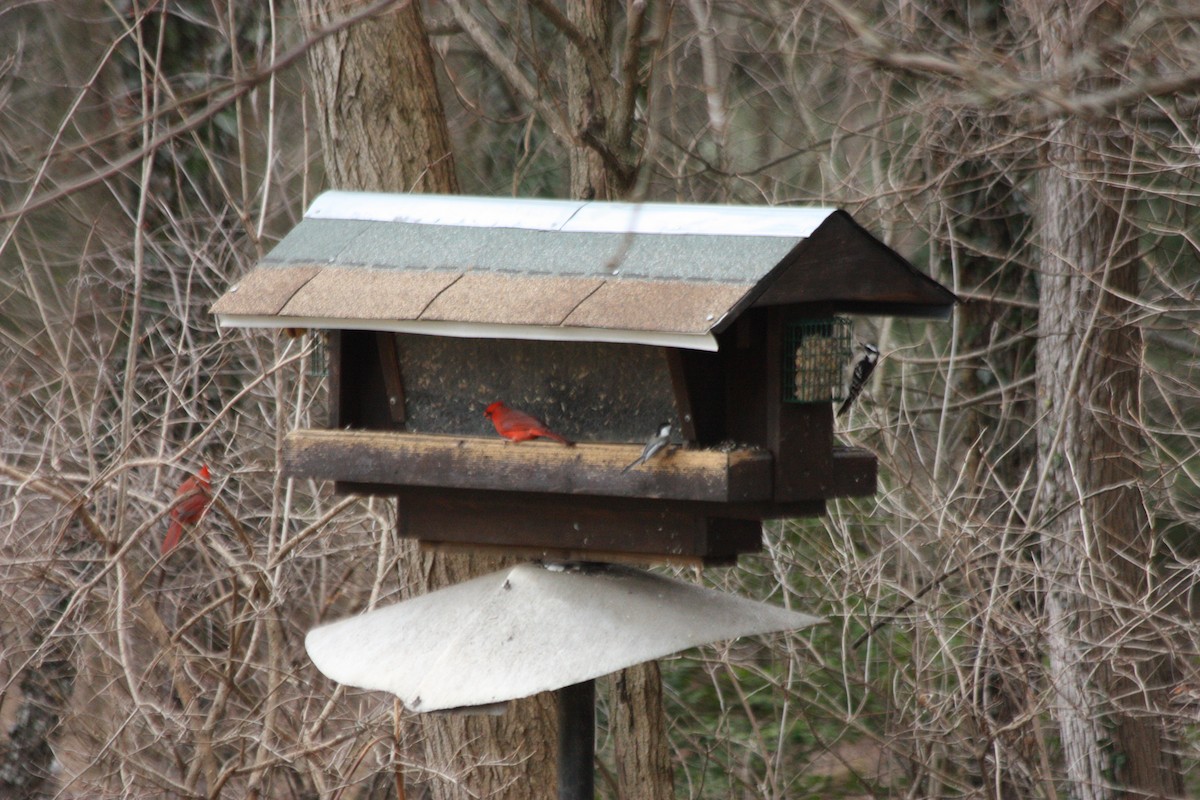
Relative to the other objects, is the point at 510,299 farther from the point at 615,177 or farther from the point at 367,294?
the point at 615,177

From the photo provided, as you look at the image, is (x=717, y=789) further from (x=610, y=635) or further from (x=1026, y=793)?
(x=610, y=635)

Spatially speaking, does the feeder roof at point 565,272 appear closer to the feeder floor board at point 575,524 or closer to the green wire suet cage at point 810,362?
the green wire suet cage at point 810,362

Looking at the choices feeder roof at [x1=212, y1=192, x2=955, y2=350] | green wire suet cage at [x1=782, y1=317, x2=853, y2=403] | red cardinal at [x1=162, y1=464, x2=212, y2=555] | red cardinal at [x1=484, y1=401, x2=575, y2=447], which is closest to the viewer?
feeder roof at [x1=212, y1=192, x2=955, y2=350]

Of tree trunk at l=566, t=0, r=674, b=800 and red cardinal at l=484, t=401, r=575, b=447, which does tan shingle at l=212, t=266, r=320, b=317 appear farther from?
tree trunk at l=566, t=0, r=674, b=800

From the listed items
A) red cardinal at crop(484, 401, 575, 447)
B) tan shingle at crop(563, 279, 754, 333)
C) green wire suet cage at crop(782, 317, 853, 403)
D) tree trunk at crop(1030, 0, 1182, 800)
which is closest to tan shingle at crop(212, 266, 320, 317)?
red cardinal at crop(484, 401, 575, 447)

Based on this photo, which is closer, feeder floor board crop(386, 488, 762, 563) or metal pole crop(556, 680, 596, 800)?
feeder floor board crop(386, 488, 762, 563)

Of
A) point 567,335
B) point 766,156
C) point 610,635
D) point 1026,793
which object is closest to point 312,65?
point 567,335

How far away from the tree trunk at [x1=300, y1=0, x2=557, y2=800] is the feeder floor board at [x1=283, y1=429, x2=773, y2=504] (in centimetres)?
175

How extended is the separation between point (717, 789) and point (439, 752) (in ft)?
10.6

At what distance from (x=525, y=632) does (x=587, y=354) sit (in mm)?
769

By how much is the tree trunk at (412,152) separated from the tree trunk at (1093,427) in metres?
2.28

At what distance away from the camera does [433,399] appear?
3877mm

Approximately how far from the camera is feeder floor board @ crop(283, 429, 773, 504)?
3242 mm

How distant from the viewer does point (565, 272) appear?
11.3ft
